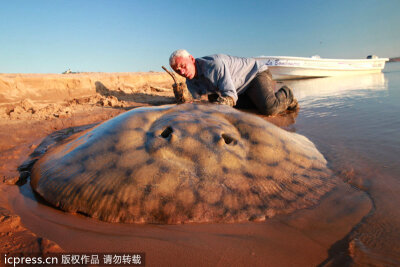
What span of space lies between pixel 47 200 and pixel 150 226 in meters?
0.78

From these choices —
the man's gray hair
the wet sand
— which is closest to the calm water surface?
the wet sand

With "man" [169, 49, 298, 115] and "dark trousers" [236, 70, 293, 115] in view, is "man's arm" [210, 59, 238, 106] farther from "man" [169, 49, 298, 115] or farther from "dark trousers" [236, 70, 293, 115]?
"dark trousers" [236, 70, 293, 115]

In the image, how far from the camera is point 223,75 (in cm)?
411

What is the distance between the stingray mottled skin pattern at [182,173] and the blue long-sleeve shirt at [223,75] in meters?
2.33

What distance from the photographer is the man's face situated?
13.0 ft

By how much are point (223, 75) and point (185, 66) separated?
0.74 metres

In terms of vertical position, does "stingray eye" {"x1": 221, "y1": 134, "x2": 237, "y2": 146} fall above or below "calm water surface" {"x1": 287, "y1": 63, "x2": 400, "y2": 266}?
above

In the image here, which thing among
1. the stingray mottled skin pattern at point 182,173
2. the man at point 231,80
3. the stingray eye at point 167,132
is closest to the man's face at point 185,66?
the man at point 231,80

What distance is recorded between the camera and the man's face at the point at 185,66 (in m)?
3.96

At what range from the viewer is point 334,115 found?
4.03 m

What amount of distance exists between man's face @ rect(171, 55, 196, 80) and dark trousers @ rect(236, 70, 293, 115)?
141cm

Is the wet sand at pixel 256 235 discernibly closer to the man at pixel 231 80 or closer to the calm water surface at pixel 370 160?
the calm water surface at pixel 370 160

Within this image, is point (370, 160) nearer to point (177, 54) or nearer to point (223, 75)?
point (223, 75)

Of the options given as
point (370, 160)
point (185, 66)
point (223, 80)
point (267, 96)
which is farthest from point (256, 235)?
point (267, 96)
